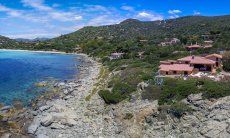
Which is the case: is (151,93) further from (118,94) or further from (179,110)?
(179,110)

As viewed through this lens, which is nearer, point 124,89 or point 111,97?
point 111,97

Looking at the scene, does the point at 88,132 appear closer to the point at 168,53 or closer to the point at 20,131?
the point at 20,131

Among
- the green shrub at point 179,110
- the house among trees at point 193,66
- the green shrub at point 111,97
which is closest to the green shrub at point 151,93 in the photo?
the green shrub at point 111,97

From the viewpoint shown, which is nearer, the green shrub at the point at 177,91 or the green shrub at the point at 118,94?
the green shrub at the point at 177,91

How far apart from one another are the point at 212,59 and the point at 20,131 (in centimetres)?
2722

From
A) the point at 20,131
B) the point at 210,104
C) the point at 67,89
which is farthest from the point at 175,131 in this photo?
the point at 67,89

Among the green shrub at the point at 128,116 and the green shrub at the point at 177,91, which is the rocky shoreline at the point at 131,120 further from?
the green shrub at the point at 177,91

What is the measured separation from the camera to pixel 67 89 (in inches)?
1983

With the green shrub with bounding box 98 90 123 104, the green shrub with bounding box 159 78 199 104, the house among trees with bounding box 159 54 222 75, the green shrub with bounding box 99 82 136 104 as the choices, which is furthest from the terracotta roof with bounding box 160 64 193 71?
the green shrub with bounding box 98 90 123 104

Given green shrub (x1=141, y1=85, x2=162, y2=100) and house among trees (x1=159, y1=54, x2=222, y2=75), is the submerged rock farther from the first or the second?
house among trees (x1=159, y1=54, x2=222, y2=75)

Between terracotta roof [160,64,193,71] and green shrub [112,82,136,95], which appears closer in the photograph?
green shrub [112,82,136,95]

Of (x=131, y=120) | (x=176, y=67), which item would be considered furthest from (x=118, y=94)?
(x=176, y=67)

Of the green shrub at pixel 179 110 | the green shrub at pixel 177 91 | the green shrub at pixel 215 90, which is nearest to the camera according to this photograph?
the green shrub at pixel 179 110

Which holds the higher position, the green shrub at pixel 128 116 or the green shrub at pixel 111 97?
the green shrub at pixel 111 97
